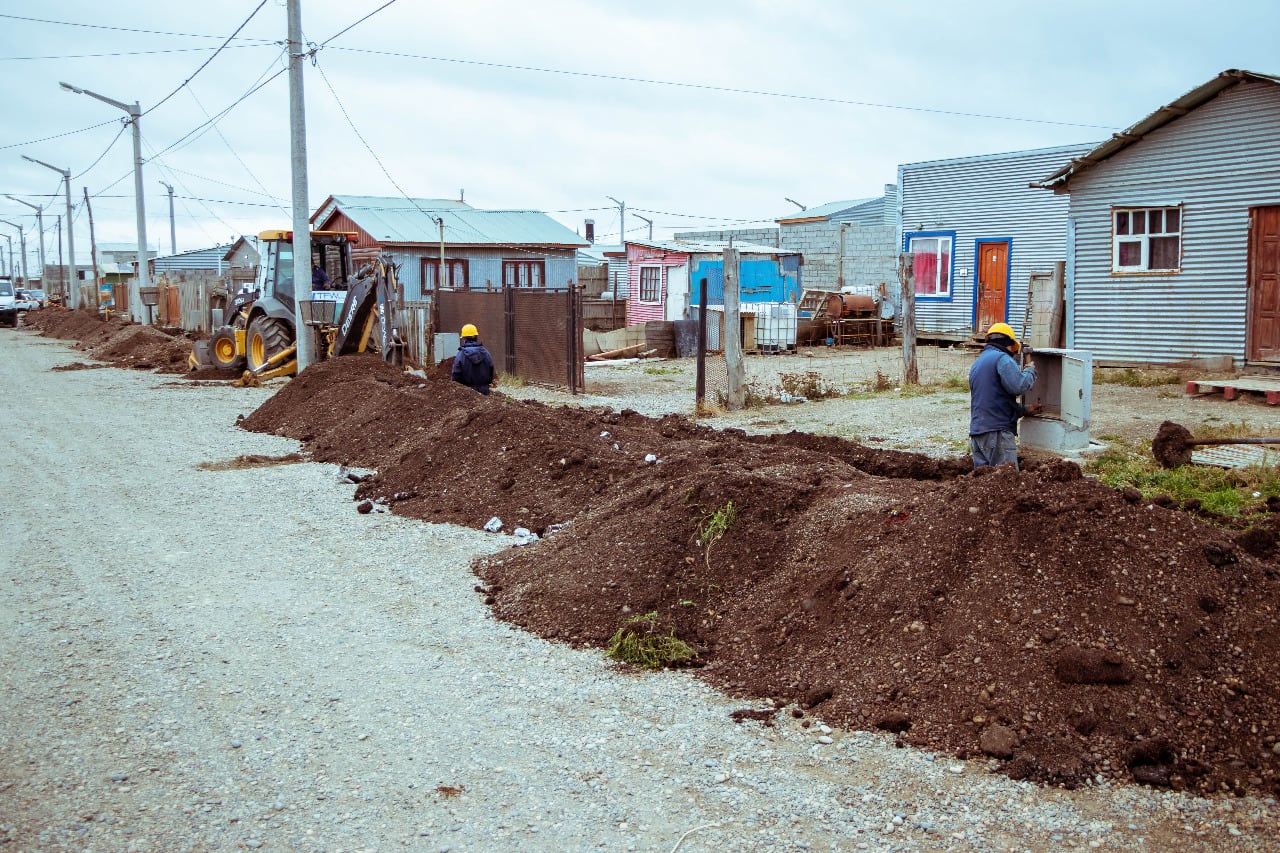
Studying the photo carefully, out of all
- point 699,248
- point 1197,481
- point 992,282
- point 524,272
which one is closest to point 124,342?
point 524,272

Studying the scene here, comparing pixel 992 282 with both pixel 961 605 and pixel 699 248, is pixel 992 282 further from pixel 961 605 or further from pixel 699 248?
pixel 961 605

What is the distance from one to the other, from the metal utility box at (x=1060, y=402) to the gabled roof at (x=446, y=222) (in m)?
32.6

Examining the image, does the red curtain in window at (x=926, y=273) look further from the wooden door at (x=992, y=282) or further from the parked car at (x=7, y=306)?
the parked car at (x=7, y=306)

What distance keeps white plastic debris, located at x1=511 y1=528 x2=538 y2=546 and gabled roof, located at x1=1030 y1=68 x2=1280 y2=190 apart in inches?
565

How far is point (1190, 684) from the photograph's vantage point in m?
4.72

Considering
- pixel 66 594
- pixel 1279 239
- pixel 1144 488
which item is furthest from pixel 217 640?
pixel 1279 239

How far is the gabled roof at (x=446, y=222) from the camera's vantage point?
4116 cm

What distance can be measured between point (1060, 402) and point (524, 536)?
16.2 ft

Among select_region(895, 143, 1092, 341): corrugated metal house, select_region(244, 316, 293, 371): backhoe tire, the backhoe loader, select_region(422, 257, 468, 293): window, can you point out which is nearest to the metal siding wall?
select_region(895, 143, 1092, 341): corrugated metal house

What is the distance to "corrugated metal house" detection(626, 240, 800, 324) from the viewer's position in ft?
107

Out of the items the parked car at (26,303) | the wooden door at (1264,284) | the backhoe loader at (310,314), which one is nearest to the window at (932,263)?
the wooden door at (1264,284)

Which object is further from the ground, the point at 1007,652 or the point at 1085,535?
the point at 1085,535

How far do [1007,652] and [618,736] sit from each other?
1.82 m

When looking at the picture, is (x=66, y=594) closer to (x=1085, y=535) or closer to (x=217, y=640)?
(x=217, y=640)
